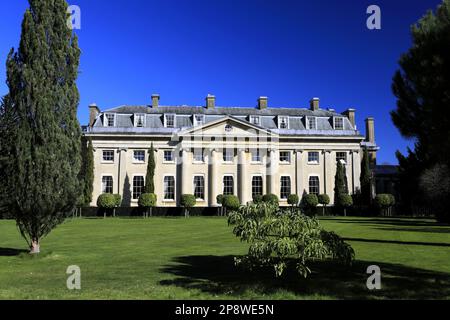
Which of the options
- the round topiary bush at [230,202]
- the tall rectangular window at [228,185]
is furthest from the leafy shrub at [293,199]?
the tall rectangular window at [228,185]

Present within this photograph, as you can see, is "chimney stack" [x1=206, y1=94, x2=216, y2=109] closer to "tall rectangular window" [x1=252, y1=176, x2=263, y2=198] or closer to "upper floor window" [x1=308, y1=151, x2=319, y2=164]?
"tall rectangular window" [x1=252, y1=176, x2=263, y2=198]

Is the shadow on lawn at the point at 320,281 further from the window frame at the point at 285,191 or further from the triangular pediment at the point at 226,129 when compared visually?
the window frame at the point at 285,191

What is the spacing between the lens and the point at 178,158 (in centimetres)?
4269

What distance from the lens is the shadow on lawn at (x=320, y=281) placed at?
729 centimetres

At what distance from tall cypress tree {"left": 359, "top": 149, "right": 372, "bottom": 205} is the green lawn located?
27.1 m

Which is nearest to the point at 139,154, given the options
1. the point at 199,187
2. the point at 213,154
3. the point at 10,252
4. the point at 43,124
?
the point at 199,187

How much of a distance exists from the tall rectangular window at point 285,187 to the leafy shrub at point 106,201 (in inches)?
669

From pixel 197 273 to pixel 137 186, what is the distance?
33820 mm

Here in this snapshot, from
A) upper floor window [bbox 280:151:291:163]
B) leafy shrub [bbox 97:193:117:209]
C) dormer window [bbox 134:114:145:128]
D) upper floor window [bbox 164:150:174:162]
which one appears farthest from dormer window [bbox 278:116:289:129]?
leafy shrub [bbox 97:193:117:209]

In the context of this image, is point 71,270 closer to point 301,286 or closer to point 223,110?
point 301,286

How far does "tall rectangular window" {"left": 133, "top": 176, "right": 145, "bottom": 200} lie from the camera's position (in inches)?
1651

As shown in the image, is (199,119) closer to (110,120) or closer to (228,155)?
(228,155)

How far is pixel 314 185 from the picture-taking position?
44031 mm
